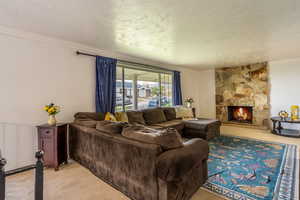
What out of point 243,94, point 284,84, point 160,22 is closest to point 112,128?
point 160,22

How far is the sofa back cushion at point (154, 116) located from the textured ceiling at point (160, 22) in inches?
73.6

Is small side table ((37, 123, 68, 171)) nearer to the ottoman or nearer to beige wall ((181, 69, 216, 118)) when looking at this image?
the ottoman

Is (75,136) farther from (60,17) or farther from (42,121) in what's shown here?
(60,17)

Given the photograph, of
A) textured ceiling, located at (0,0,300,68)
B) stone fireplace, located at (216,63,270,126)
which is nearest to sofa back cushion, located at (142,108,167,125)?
textured ceiling, located at (0,0,300,68)

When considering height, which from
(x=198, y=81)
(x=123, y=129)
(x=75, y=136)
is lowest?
(x=75, y=136)

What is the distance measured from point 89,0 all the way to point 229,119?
6.64 m

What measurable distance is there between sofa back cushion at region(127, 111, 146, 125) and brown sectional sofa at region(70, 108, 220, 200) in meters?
1.39

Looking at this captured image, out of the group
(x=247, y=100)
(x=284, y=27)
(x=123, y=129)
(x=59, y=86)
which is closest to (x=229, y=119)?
(x=247, y=100)

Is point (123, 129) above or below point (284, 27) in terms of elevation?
below

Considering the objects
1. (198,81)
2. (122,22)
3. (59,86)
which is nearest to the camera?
(122,22)

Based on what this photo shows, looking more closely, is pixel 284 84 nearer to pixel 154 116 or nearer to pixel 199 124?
pixel 199 124

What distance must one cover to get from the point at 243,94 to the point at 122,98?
4.88 meters

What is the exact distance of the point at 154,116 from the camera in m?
4.43

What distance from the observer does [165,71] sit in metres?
5.52
